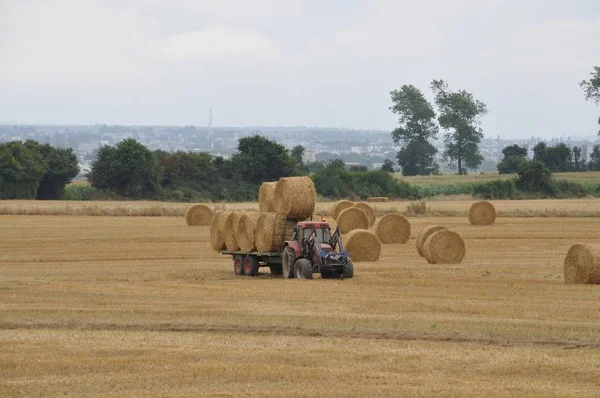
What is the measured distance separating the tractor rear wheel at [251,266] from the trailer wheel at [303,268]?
2488 millimetres

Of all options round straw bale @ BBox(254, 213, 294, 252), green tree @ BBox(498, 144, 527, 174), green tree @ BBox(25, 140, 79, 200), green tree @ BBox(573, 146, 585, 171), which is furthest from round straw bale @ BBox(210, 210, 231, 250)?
green tree @ BBox(573, 146, 585, 171)

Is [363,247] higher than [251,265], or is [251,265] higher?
[363,247]

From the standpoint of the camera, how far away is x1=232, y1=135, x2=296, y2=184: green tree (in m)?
79.0

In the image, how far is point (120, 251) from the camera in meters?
35.7

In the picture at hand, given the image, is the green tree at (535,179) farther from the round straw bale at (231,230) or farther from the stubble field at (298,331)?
the round straw bale at (231,230)

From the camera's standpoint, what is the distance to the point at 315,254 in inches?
990

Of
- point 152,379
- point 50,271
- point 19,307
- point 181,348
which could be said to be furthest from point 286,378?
point 50,271

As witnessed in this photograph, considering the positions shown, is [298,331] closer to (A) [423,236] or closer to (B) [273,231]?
(B) [273,231]

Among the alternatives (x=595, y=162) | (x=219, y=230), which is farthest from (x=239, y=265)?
(x=595, y=162)

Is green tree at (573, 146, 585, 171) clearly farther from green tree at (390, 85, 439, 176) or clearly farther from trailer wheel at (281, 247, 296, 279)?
trailer wheel at (281, 247, 296, 279)

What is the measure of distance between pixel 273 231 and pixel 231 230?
7.09 ft

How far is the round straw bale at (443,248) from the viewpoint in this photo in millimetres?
30094

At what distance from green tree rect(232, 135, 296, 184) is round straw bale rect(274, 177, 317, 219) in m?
51.0

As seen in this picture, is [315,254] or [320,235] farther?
[320,235]
